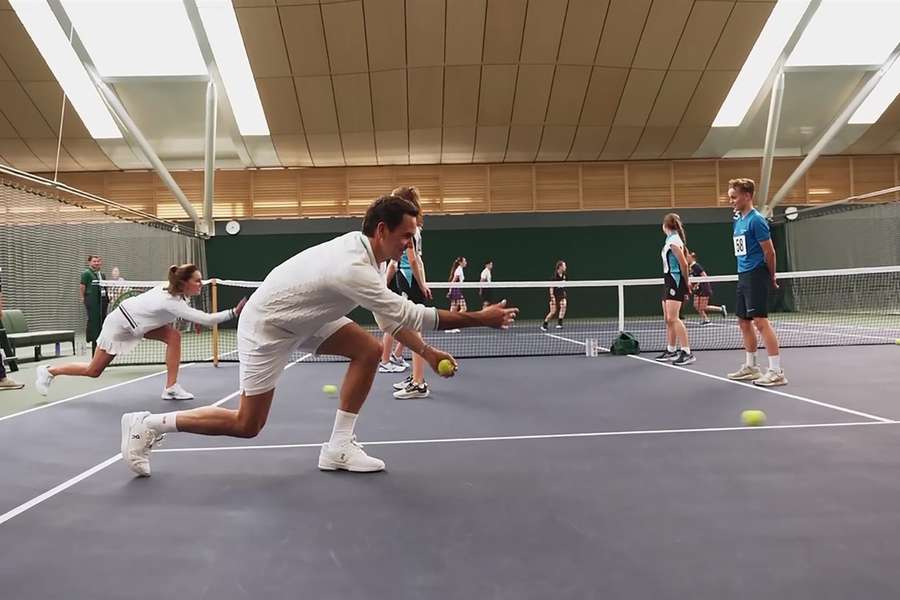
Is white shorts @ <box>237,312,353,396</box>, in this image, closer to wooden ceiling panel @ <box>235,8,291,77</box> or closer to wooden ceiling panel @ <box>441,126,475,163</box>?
wooden ceiling panel @ <box>235,8,291,77</box>

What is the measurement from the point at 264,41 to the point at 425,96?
11.4 ft

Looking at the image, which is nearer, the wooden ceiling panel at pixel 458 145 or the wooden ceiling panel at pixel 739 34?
the wooden ceiling panel at pixel 739 34

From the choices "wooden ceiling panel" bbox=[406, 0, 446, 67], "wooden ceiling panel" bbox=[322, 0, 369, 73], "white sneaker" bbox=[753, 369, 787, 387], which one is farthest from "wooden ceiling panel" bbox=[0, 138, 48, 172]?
"white sneaker" bbox=[753, 369, 787, 387]

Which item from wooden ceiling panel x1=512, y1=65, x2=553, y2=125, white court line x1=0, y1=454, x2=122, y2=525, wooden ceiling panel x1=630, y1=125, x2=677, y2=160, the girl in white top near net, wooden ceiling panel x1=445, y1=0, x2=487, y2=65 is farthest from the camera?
wooden ceiling panel x1=630, y1=125, x2=677, y2=160

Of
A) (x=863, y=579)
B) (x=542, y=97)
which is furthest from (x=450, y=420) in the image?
(x=542, y=97)

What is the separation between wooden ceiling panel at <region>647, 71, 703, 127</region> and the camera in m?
13.7

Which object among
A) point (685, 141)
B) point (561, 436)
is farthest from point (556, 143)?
point (561, 436)

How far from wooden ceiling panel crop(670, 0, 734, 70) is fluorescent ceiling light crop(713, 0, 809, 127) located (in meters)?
0.95

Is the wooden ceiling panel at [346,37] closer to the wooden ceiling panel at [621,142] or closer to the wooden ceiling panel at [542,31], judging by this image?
the wooden ceiling panel at [542,31]

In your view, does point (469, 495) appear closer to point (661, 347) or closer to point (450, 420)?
point (450, 420)

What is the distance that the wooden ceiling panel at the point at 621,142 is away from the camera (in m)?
15.2

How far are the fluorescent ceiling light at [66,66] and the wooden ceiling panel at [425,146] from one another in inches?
269

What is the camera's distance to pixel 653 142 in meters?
15.7

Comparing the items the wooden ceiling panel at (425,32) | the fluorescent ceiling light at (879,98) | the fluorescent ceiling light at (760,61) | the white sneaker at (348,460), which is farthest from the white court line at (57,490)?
the fluorescent ceiling light at (879,98)
